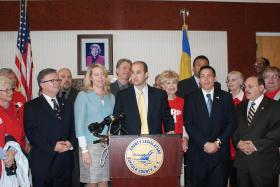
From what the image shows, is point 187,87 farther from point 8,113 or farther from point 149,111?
point 8,113

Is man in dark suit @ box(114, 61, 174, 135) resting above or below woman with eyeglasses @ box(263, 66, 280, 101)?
below

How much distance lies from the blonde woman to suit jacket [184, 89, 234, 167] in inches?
33.6

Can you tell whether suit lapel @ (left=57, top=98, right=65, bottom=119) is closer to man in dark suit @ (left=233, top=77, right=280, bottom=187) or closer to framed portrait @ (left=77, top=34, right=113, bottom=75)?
man in dark suit @ (left=233, top=77, right=280, bottom=187)

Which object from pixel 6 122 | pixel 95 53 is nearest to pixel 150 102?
pixel 6 122

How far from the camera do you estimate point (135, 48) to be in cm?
660

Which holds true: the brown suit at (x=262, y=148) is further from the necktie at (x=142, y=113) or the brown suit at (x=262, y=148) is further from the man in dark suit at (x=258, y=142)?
the necktie at (x=142, y=113)

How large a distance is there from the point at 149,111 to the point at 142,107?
0.07m

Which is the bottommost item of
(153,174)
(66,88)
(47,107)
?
(153,174)

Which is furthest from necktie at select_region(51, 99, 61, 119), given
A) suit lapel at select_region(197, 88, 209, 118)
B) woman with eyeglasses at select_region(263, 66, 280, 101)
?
woman with eyeglasses at select_region(263, 66, 280, 101)

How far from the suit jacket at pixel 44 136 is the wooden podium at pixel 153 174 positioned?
0.89 meters

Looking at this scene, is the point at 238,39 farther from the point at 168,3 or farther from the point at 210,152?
the point at 210,152

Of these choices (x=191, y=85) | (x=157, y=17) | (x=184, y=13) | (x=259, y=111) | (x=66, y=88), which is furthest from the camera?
(x=157, y=17)

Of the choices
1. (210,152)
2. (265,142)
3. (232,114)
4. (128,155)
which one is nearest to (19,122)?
(128,155)

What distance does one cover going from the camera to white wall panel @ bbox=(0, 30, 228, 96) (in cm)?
646
